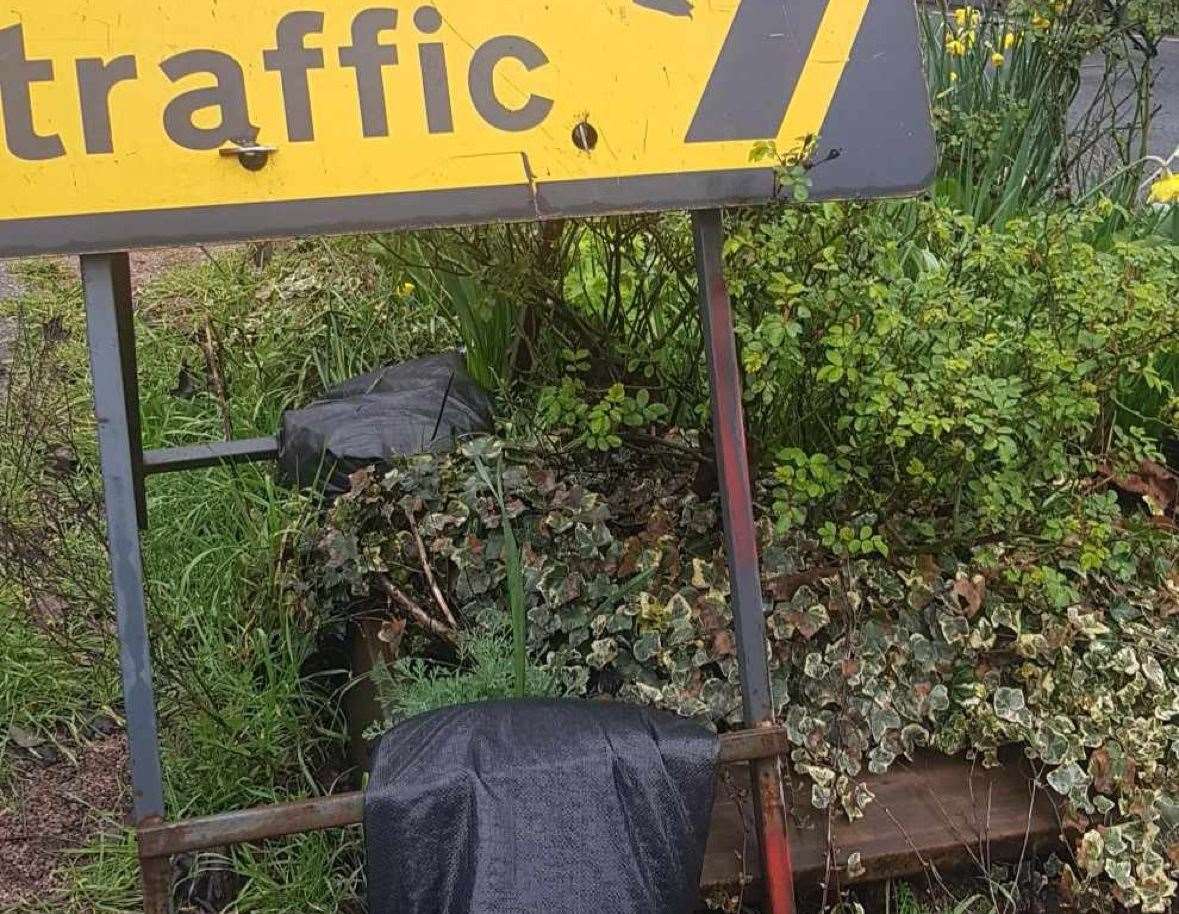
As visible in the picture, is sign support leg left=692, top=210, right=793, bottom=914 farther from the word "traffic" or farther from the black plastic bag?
the black plastic bag

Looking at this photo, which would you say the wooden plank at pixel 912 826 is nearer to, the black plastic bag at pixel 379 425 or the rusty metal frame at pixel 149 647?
the rusty metal frame at pixel 149 647

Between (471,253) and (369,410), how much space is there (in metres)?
0.57

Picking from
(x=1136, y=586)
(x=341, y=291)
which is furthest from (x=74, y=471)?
(x=1136, y=586)

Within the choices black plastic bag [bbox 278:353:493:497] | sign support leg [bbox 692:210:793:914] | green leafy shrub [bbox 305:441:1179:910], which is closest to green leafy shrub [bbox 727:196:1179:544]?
green leafy shrub [bbox 305:441:1179:910]

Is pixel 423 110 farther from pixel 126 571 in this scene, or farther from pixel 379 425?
pixel 379 425

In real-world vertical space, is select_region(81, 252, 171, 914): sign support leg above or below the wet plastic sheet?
above

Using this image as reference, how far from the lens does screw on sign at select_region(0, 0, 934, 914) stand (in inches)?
58.0

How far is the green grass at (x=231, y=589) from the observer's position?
7.33ft

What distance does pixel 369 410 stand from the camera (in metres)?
2.92

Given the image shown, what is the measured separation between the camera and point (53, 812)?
2.41 meters

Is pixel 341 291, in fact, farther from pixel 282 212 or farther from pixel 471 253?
pixel 282 212

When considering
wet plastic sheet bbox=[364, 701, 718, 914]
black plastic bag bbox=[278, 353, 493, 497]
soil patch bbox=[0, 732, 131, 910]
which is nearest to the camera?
wet plastic sheet bbox=[364, 701, 718, 914]

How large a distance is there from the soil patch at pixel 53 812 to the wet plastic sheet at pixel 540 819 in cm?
111

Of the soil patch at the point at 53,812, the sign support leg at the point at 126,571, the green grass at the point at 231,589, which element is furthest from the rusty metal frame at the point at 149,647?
the soil patch at the point at 53,812
